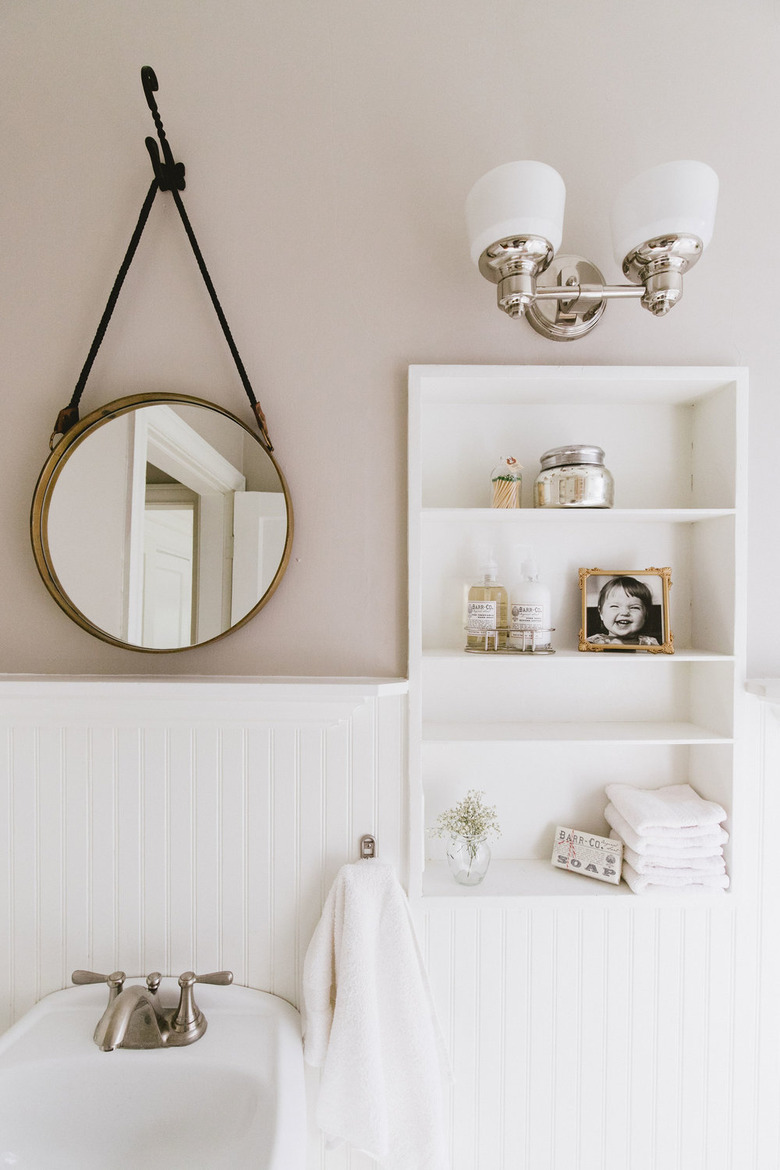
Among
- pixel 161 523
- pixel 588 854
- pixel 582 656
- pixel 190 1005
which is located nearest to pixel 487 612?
pixel 582 656

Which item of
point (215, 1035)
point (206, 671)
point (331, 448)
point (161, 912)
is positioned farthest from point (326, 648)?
point (215, 1035)

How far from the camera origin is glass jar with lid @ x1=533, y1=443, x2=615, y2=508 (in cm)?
117

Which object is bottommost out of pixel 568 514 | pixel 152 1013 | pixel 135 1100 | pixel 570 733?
pixel 135 1100

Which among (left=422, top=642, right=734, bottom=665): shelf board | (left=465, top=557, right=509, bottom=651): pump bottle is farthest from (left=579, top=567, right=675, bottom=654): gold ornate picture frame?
(left=465, top=557, right=509, bottom=651): pump bottle

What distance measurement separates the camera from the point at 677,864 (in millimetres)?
1185

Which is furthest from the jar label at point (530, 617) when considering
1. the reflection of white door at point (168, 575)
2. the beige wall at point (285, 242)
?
the reflection of white door at point (168, 575)

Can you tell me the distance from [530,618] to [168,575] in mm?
677

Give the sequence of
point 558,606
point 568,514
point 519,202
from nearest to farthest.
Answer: point 519,202 < point 568,514 < point 558,606

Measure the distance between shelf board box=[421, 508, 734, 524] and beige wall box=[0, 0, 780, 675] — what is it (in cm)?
11

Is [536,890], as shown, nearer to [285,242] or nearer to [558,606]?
[558,606]

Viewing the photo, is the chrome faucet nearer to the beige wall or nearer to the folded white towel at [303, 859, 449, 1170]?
the folded white towel at [303, 859, 449, 1170]

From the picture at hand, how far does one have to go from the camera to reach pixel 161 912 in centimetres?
119

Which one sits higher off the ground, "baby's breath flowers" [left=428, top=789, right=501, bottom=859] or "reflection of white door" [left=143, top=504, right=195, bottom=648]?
"reflection of white door" [left=143, top=504, right=195, bottom=648]

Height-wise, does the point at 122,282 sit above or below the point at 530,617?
above
